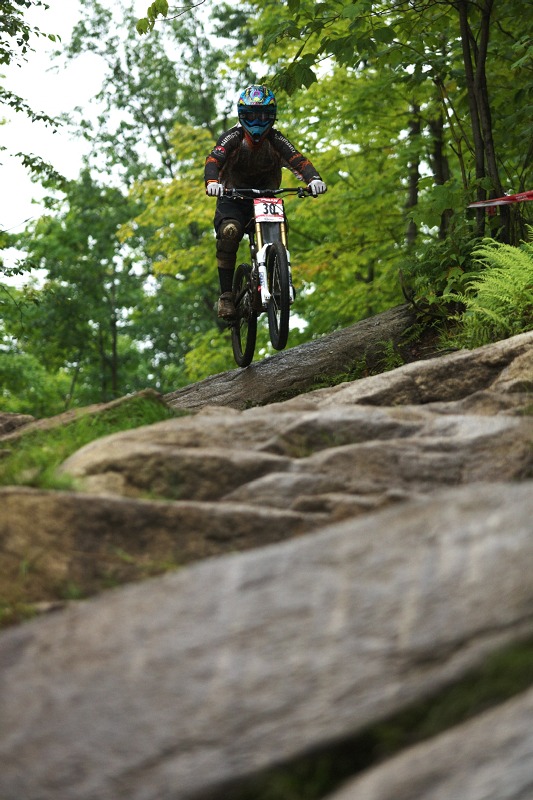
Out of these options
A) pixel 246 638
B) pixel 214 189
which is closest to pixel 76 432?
pixel 246 638

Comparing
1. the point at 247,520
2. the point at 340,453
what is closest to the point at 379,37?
the point at 340,453

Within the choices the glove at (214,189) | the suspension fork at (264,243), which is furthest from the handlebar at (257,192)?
the suspension fork at (264,243)

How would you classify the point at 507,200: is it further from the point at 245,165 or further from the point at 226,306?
the point at 226,306

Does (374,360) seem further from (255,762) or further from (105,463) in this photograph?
(255,762)

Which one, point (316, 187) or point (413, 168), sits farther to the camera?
point (413, 168)

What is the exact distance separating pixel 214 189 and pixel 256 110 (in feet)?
2.76

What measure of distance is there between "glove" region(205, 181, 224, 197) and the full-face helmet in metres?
0.64

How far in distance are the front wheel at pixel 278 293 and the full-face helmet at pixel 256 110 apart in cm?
120

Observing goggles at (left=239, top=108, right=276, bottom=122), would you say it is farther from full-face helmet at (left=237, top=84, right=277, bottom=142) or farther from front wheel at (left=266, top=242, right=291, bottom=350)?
front wheel at (left=266, top=242, right=291, bottom=350)

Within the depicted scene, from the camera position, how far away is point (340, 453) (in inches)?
177

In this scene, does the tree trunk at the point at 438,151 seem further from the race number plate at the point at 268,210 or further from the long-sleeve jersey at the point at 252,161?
the race number plate at the point at 268,210

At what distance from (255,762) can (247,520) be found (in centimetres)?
128

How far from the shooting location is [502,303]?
8.05 m

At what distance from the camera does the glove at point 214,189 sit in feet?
28.5
